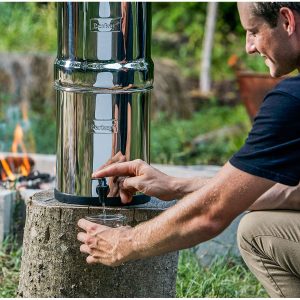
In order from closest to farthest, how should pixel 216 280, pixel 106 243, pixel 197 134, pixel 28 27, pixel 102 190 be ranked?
pixel 106 243 < pixel 102 190 < pixel 216 280 < pixel 197 134 < pixel 28 27

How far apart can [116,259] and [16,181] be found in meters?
2.02

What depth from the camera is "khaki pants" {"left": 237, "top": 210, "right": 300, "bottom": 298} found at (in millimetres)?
3670

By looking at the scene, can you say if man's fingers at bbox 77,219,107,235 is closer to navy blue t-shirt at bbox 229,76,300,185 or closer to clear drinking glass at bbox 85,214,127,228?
clear drinking glass at bbox 85,214,127,228

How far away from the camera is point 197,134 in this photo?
9539mm

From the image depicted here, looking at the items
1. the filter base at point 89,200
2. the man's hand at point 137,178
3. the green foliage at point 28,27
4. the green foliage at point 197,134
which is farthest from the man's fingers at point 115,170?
the green foliage at point 28,27

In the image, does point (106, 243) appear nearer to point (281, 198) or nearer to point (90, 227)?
point (90, 227)

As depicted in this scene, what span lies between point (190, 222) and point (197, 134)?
20.6 ft

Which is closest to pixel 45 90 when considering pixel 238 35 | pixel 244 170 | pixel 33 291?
pixel 238 35

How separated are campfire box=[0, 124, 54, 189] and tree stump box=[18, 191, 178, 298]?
4.72ft

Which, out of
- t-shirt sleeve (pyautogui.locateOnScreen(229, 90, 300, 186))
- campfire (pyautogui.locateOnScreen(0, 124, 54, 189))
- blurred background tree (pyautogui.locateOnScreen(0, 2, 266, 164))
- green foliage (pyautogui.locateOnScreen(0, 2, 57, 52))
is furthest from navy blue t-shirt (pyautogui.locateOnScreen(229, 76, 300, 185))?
green foliage (pyautogui.locateOnScreen(0, 2, 57, 52))

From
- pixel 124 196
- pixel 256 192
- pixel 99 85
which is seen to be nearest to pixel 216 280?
pixel 124 196

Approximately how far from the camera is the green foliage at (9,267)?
14.8 feet

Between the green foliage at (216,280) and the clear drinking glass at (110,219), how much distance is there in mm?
797

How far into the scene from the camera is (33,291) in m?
3.86
